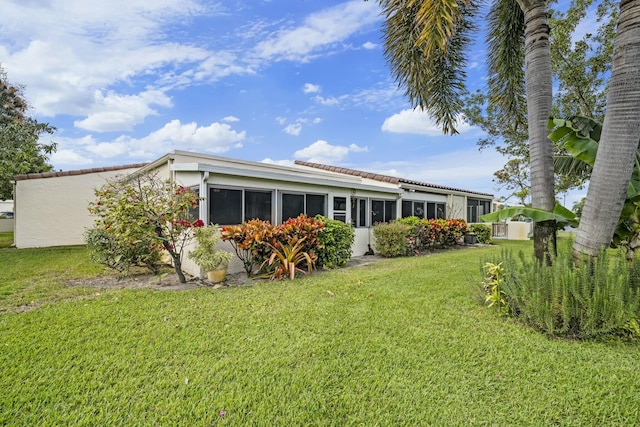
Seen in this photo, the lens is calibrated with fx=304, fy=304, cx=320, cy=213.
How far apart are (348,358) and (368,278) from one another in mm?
4884

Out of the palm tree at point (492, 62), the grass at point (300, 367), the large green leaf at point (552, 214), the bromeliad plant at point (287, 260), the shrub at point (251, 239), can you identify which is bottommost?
the grass at point (300, 367)

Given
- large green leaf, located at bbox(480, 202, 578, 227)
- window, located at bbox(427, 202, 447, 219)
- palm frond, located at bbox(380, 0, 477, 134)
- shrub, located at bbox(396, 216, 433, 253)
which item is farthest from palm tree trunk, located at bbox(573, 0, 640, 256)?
window, located at bbox(427, 202, 447, 219)

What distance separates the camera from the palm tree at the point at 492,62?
605cm

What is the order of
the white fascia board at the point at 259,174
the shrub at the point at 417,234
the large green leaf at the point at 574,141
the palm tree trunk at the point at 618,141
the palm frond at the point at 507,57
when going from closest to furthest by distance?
the palm tree trunk at the point at 618,141
the large green leaf at the point at 574,141
the palm frond at the point at 507,57
the white fascia board at the point at 259,174
the shrub at the point at 417,234

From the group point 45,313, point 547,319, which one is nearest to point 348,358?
point 547,319

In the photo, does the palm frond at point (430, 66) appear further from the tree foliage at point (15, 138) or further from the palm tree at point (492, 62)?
the tree foliage at point (15, 138)

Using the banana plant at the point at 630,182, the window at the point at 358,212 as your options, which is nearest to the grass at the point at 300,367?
the banana plant at the point at 630,182

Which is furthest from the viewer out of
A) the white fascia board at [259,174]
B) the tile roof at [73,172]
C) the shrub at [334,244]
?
the tile roof at [73,172]

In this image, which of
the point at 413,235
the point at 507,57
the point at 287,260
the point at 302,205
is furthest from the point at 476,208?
the point at 287,260

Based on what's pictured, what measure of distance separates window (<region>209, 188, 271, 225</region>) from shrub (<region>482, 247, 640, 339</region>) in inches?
301

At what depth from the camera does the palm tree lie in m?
6.05

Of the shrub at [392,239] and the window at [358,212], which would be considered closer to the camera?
the shrub at [392,239]

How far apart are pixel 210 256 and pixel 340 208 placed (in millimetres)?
6465

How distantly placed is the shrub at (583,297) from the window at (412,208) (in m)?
11.5
